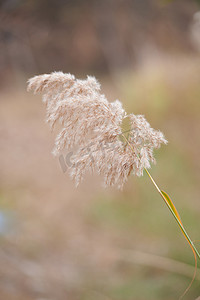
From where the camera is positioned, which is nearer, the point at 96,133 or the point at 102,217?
the point at 96,133

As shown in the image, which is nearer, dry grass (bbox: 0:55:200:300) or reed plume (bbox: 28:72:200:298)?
reed plume (bbox: 28:72:200:298)

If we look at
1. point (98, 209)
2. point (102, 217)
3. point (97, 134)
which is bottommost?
point (97, 134)

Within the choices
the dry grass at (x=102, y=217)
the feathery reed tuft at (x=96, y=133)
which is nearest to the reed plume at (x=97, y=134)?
the feathery reed tuft at (x=96, y=133)

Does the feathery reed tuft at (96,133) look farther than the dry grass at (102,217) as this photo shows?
No

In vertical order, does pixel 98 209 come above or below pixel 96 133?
above

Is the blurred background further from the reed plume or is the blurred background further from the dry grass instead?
the reed plume

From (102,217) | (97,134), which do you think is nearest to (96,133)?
(97,134)

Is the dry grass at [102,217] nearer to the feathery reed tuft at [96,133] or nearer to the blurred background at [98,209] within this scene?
the blurred background at [98,209]

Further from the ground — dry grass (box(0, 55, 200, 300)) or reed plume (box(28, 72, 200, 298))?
dry grass (box(0, 55, 200, 300))

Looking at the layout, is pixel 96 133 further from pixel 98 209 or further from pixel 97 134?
pixel 98 209

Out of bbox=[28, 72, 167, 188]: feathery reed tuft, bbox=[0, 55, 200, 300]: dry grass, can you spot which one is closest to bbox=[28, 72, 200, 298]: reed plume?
bbox=[28, 72, 167, 188]: feathery reed tuft
